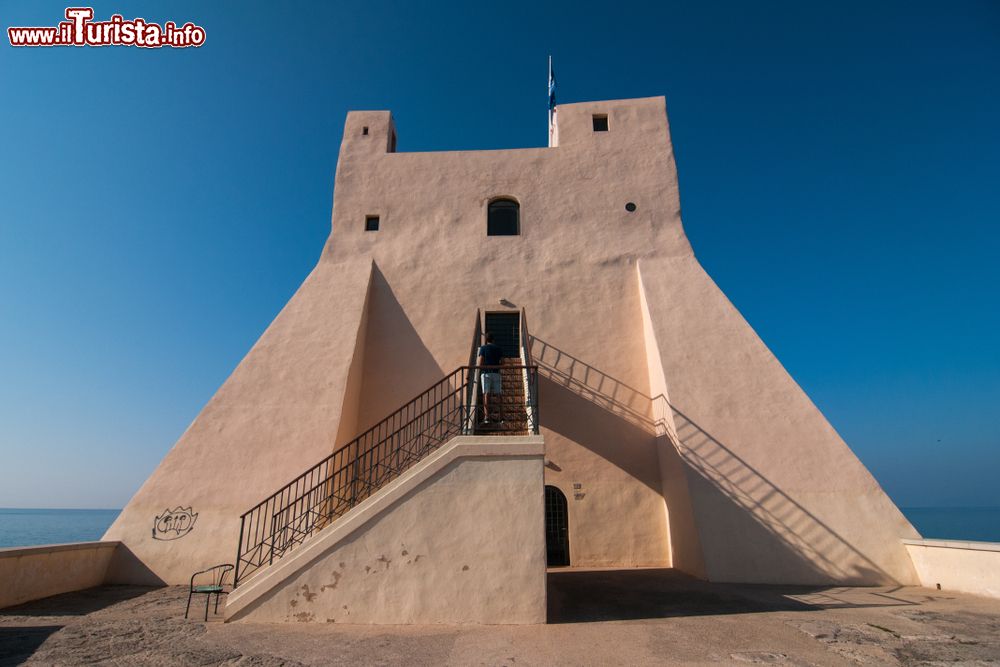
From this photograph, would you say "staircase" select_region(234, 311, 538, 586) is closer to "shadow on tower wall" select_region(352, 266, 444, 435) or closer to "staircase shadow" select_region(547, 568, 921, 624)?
"shadow on tower wall" select_region(352, 266, 444, 435)

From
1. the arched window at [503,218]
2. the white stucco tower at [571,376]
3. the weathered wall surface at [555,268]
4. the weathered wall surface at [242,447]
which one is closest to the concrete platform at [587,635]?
the white stucco tower at [571,376]

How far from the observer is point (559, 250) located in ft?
40.3

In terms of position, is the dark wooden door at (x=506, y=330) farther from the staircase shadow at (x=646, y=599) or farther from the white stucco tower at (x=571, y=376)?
the staircase shadow at (x=646, y=599)

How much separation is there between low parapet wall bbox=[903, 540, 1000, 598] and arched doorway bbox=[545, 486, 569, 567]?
18.1 ft

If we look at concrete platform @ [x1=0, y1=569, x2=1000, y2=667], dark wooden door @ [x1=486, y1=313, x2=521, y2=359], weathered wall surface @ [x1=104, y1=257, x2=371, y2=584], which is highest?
dark wooden door @ [x1=486, y1=313, x2=521, y2=359]

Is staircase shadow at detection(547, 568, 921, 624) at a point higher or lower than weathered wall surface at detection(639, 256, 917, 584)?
lower

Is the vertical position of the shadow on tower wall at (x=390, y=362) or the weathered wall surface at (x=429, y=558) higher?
the shadow on tower wall at (x=390, y=362)

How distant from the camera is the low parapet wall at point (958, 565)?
23.1ft

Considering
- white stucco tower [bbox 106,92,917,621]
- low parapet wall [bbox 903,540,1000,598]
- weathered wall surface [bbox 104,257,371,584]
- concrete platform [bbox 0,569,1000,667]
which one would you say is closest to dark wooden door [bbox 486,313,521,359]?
white stucco tower [bbox 106,92,917,621]

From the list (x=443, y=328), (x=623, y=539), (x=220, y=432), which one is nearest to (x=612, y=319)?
(x=443, y=328)

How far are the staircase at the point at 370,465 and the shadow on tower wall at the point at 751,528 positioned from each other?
311 centimetres

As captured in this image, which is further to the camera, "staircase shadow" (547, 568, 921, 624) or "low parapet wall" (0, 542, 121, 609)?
"low parapet wall" (0, 542, 121, 609)

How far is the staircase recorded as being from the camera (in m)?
7.12

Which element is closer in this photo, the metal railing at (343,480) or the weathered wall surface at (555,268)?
the metal railing at (343,480)
